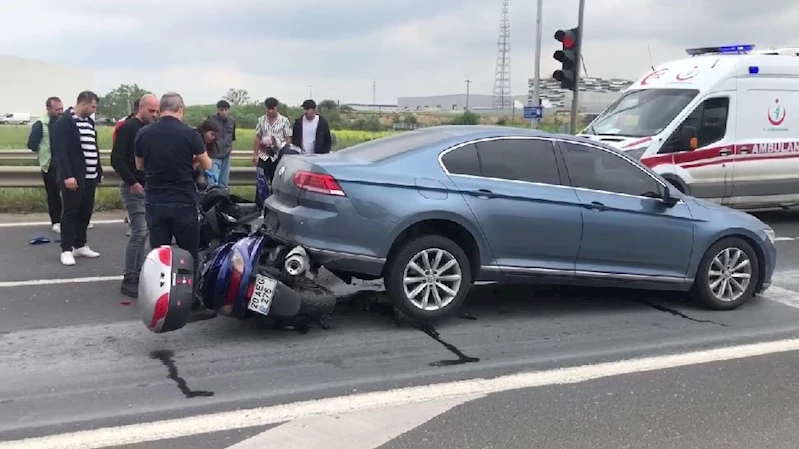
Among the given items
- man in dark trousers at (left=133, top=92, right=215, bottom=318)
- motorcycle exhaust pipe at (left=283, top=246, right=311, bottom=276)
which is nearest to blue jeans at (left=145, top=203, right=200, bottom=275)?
man in dark trousers at (left=133, top=92, right=215, bottom=318)

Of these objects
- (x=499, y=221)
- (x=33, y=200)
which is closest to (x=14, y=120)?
(x=33, y=200)

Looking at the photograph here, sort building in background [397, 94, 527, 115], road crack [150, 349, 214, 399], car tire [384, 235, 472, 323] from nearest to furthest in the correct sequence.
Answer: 1. road crack [150, 349, 214, 399]
2. car tire [384, 235, 472, 323]
3. building in background [397, 94, 527, 115]

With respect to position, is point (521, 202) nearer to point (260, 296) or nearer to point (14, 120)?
point (260, 296)

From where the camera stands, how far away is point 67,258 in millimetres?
7586

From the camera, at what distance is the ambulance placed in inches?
401

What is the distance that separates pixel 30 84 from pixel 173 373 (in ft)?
452

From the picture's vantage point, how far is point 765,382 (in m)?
4.71

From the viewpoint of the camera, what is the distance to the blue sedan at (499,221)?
545 cm

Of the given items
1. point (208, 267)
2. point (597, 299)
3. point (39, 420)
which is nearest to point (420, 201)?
point (208, 267)

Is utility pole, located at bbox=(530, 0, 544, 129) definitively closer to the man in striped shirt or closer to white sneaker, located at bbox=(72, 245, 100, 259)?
the man in striped shirt

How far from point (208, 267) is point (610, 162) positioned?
346cm

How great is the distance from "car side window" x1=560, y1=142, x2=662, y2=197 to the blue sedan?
0.01 metres

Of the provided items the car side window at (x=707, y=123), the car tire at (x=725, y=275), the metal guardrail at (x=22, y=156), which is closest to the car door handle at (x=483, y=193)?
the car tire at (x=725, y=275)

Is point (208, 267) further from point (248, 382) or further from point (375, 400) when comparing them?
point (375, 400)
